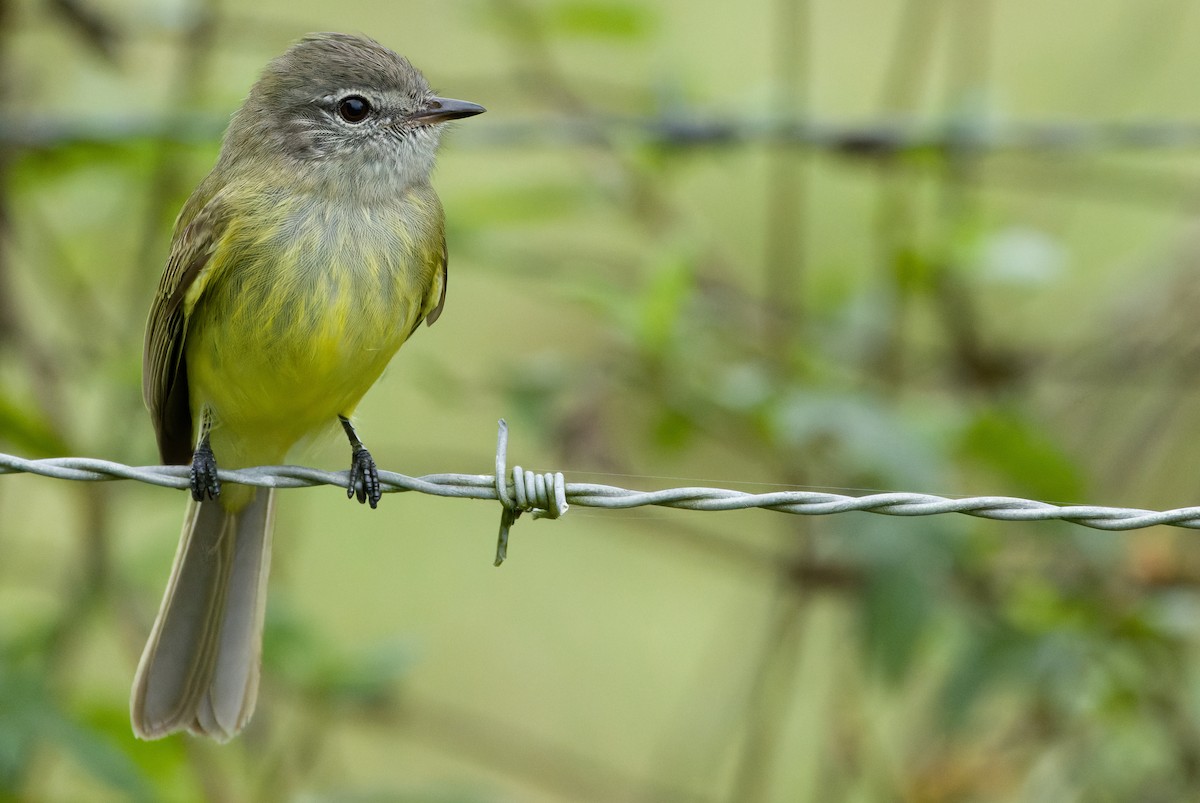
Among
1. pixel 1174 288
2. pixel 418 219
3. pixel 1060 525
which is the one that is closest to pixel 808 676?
pixel 1174 288

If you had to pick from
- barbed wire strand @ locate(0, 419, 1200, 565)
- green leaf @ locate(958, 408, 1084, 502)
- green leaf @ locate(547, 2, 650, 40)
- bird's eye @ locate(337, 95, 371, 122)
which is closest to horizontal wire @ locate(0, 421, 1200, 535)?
barbed wire strand @ locate(0, 419, 1200, 565)

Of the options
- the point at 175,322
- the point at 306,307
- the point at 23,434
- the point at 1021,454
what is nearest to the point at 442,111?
the point at 306,307

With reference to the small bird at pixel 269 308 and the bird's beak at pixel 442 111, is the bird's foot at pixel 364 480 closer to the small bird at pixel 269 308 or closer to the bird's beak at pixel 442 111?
the small bird at pixel 269 308

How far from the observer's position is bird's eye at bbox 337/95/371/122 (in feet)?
12.4

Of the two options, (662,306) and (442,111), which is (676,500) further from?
A: (442,111)

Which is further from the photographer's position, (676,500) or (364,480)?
(364,480)

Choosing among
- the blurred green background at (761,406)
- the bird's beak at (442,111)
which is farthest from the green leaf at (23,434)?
the bird's beak at (442,111)

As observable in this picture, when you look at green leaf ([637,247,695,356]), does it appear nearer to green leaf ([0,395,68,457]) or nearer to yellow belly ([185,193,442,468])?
yellow belly ([185,193,442,468])

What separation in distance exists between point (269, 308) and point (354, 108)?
66cm

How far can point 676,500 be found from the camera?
265 centimetres

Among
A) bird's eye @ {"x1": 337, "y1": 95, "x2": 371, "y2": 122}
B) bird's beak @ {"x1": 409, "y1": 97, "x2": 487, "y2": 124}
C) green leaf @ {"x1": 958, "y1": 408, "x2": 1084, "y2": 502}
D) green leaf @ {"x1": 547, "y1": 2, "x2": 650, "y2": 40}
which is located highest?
green leaf @ {"x1": 547, "y1": 2, "x2": 650, "y2": 40}

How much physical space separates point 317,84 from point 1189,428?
3336 millimetres

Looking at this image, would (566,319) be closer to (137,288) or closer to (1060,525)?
(137,288)

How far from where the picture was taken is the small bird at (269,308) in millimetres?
3406
